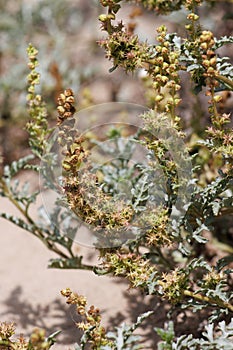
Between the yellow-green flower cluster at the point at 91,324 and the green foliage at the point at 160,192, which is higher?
the green foliage at the point at 160,192

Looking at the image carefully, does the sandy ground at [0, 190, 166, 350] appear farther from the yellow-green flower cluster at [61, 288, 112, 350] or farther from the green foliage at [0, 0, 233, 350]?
the yellow-green flower cluster at [61, 288, 112, 350]

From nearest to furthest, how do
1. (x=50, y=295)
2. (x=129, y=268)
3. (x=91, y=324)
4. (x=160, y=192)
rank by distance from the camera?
(x=91, y=324) → (x=129, y=268) → (x=160, y=192) → (x=50, y=295)

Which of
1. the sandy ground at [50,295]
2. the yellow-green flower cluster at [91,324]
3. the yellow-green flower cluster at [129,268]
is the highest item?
the sandy ground at [50,295]

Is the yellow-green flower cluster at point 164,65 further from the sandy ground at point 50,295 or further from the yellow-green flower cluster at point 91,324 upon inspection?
the sandy ground at point 50,295

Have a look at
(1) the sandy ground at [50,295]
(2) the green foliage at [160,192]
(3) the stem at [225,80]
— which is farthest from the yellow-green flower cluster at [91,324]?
(3) the stem at [225,80]

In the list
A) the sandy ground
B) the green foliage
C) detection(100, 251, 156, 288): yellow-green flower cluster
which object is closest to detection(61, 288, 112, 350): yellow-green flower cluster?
the green foliage

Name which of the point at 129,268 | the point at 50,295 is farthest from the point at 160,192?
the point at 50,295

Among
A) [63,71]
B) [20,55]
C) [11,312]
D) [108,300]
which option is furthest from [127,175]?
[20,55]

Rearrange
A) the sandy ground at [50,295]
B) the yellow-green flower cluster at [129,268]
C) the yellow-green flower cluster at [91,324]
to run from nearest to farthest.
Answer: the yellow-green flower cluster at [91,324] → the yellow-green flower cluster at [129,268] → the sandy ground at [50,295]

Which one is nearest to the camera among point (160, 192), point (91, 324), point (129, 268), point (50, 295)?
point (91, 324)

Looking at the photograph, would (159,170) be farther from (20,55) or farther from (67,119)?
(20,55)

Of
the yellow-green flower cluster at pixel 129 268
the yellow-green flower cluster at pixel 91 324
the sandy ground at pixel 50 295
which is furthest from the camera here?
the sandy ground at pixel 50 295

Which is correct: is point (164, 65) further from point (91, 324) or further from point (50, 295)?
point (50, 295)

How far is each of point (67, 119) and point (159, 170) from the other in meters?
0.34
